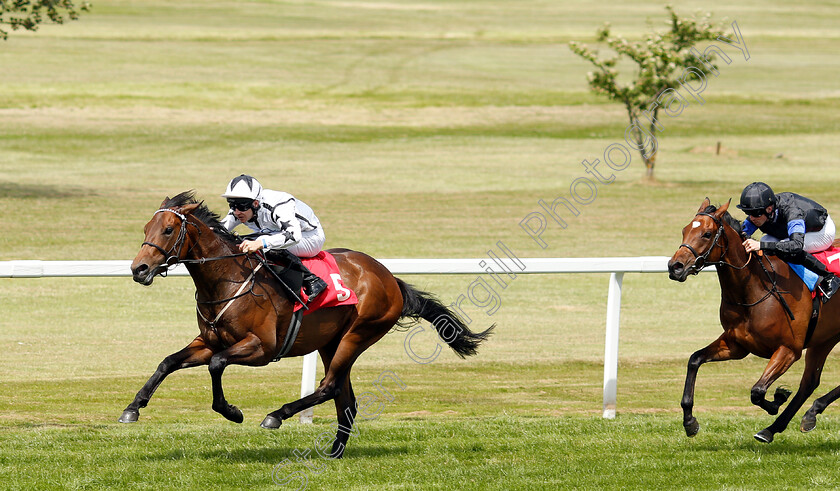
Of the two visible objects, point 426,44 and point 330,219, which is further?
point 426,44

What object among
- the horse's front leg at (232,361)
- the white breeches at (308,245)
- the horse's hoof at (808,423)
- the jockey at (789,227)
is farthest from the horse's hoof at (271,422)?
the horse's hoof at (808,423)

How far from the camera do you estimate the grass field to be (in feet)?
21.1

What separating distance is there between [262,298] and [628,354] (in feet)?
20.3

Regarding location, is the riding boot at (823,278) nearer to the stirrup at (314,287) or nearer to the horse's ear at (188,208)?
the stirrup at (314,287)

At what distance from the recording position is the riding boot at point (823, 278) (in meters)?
6.82

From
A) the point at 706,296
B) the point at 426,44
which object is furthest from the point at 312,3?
the point at 706,296

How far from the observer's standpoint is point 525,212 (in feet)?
76.1

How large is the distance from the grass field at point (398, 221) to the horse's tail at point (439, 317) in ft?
1.95

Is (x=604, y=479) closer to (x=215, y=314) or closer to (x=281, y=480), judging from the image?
(x=281, y=480)

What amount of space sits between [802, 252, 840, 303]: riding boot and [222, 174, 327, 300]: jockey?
3.12m

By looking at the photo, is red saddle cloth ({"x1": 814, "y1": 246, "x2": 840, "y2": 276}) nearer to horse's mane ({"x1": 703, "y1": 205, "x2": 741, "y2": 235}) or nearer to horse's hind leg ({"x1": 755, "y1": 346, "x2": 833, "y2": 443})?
horse's hind leg ({"x1": 755, "y1": 346, "x2": 833, "y2": 443})

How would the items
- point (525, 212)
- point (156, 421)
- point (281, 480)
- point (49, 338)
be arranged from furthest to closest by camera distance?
point (525, 212)
point (49, 338)
point (156, 421)
point (281, 480)

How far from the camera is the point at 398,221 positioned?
21.6 m

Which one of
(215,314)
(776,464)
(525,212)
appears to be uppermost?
(215,314)
